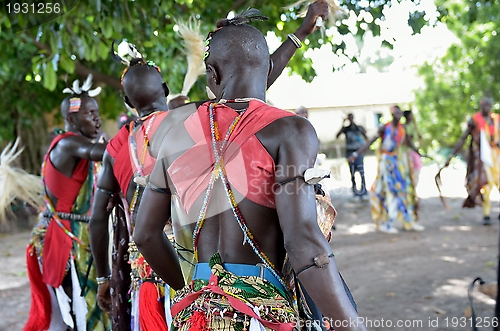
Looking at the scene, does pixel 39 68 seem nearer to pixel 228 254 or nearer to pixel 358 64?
pixel 358 64

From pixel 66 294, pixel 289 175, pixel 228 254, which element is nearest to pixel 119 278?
pixel 66 294

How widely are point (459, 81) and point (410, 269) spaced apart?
43.6 ft

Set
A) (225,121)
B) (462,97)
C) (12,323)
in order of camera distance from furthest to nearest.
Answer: (462,97) < (12,323) < (225,121)

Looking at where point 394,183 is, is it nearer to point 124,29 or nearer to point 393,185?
point 393,185

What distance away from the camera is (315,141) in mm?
1597

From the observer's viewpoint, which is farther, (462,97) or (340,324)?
(462,97)

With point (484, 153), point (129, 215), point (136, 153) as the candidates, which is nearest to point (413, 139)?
point (484, 153)

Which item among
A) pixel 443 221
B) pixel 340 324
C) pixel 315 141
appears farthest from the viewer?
pixel 443 221

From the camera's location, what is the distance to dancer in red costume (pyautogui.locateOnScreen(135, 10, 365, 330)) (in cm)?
153

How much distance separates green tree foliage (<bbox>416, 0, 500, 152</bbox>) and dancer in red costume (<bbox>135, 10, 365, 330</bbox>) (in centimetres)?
1324

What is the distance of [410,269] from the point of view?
253 inches

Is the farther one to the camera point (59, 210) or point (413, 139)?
point (413, 139)

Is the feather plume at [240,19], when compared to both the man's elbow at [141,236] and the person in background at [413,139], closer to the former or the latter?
the man's elbow at [141,236]

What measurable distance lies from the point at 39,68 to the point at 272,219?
3906mm
